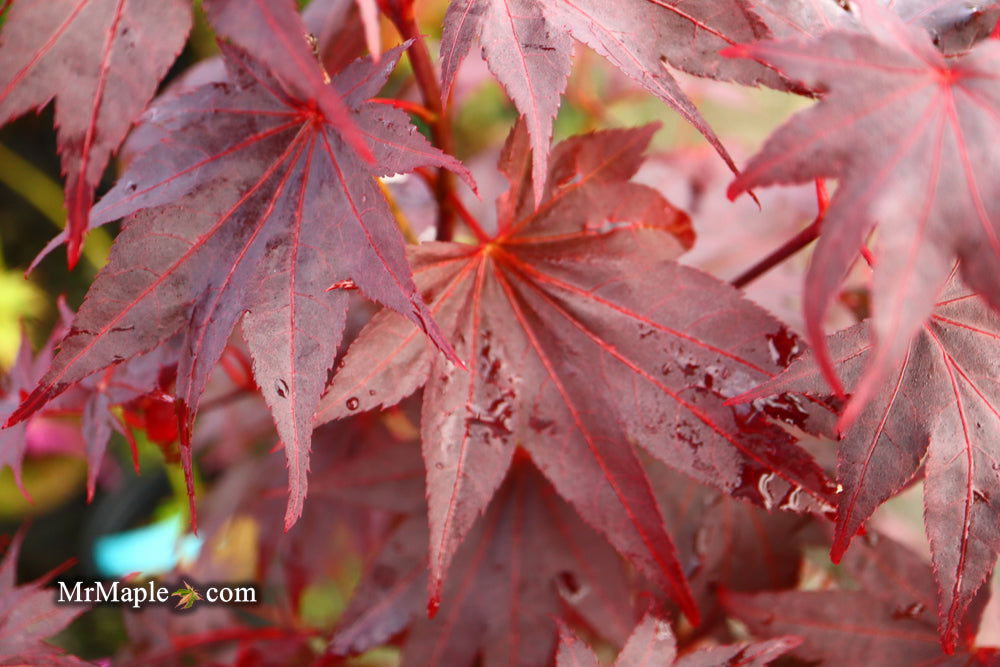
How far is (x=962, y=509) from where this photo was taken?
44cm

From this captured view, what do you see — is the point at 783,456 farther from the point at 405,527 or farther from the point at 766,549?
the point at 405,527

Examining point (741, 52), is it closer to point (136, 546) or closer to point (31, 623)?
point (31, 623)

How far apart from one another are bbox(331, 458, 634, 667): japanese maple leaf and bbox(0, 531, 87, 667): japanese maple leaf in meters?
0.22

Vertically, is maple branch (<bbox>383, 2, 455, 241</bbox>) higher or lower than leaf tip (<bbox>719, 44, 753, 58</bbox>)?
higher

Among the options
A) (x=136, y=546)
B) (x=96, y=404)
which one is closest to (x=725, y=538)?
(x=96, y=404)

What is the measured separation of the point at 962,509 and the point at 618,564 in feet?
0.99

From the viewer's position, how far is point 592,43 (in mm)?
435

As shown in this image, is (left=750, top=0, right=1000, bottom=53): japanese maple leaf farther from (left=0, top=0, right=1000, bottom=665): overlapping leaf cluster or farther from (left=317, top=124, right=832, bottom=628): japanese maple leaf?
(left=317, top=124, right=832, bottom=628): japanese maple leaf

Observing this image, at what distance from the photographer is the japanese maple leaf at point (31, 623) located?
521mm

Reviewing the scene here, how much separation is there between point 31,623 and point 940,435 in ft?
2.20

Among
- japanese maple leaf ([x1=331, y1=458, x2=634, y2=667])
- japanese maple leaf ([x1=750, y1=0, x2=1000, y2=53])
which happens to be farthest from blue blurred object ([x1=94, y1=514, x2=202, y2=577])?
japanese maple leaf ([x1=750, y1=0, x2=1000, y2=53])

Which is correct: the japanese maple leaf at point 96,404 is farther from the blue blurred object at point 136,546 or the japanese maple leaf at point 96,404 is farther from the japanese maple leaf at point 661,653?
the blue blurred object at point 136,546

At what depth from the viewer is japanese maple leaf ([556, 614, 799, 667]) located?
474 mm

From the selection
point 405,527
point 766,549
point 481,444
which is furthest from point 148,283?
point 766,549
